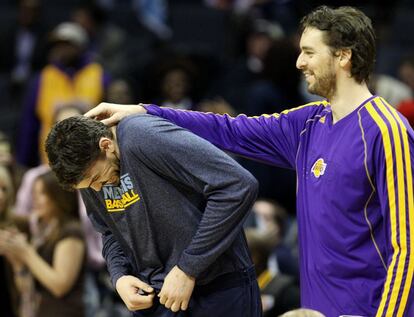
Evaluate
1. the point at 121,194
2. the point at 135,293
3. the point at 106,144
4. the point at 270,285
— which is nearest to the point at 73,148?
the point at 106,144

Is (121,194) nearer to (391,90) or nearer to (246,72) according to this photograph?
(391,90)

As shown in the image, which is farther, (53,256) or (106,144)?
(53,256)

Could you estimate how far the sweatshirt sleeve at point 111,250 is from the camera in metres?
3.63

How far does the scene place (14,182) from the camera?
252 inches

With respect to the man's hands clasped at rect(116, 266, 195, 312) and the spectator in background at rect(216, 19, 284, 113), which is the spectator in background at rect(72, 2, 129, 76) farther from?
the man's hands clasped at rect(116, 266, 195, 312)

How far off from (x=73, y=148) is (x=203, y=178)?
45 centimetres

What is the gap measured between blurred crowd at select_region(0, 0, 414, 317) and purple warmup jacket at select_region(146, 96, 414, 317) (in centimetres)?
135

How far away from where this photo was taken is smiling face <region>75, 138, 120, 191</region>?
3.43 metres

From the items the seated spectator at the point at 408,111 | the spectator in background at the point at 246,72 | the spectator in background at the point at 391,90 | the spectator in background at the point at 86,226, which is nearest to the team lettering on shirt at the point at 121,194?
the seated spectator at the point at 408,111

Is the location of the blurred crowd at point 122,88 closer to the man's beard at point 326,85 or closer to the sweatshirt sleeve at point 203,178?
the man's beard at point 326,85

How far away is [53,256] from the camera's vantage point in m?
5.36

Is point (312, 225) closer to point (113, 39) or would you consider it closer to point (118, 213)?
point (118, 213)

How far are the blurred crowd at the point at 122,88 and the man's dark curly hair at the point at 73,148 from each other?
193 cm

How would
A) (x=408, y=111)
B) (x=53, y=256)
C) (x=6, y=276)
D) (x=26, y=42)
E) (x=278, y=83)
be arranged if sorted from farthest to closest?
(x=26, y=42) < (x=278, y=83) < (x=6, y=276) < (x=53, y=256) < (x=408, y=111)
